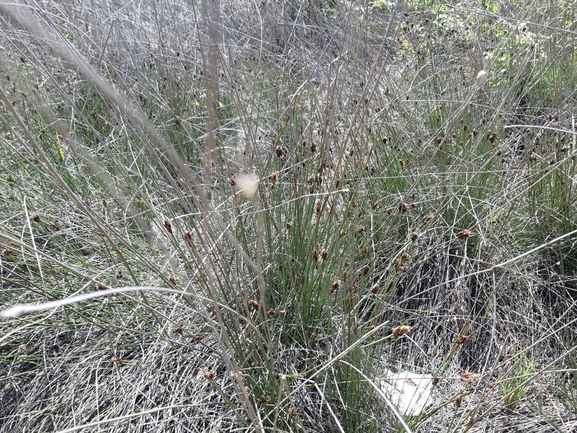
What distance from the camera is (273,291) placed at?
170 centimetres

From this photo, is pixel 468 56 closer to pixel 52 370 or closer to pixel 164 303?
pixel 164 303

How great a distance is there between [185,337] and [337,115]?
1.04 meters

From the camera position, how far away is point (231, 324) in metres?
1.58

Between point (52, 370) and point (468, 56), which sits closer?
point (52, 370)

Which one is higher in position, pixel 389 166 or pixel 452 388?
pixel 389 166

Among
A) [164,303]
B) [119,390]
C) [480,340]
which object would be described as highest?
[164,303]

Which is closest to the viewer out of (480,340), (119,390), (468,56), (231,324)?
(231,324)

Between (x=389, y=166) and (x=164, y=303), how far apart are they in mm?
1013

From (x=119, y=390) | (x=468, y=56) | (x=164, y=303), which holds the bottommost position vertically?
(x=119, y=390)

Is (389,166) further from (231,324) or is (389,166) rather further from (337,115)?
(231,324)

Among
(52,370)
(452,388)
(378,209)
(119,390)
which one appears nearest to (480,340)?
(452,388)

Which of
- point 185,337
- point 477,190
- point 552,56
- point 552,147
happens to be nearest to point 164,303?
point 185,337

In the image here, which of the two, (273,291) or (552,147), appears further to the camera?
(552,147)

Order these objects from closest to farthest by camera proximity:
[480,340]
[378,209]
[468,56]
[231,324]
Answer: [231,324] → [480,340] → [378,209] → [468,56]
